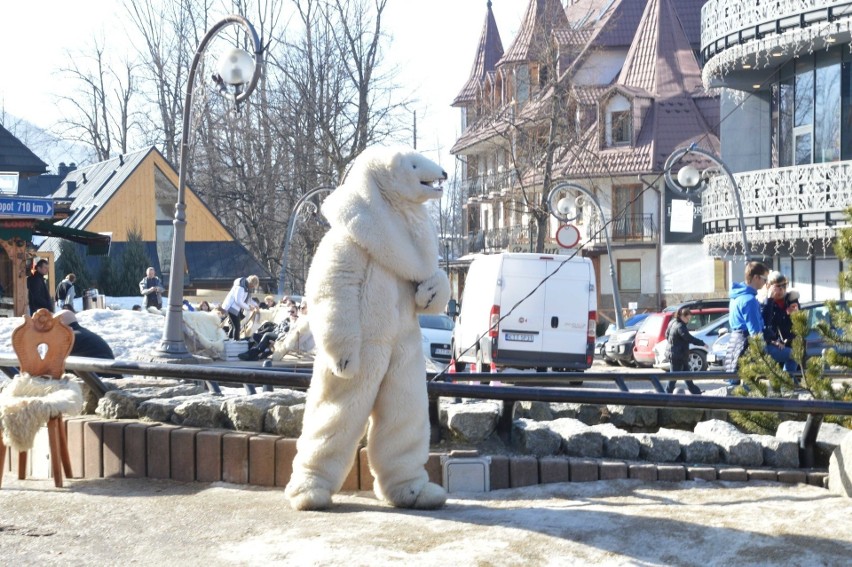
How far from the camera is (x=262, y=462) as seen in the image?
625 centimetres

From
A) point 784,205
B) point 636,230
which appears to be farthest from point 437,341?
point 636,230

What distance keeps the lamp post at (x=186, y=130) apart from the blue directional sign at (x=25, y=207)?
32.9ft

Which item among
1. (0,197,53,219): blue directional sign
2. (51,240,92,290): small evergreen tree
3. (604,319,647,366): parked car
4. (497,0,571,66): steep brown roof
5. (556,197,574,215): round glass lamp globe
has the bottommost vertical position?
(604,319,647,366): parked car

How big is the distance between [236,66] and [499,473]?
11.2 meters

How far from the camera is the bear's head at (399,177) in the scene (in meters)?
5.74

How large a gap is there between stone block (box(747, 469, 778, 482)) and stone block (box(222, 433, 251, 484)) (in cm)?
253

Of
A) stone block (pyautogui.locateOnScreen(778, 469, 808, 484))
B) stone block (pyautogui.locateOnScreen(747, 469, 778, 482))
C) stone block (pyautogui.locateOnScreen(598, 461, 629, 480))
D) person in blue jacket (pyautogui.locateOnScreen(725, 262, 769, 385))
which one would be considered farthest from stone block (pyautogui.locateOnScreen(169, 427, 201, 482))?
person in blue jacket (pyautogui.locateOnScreen(725, 262, 769, 385))

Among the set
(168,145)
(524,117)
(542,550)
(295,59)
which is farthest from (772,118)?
(168,145)

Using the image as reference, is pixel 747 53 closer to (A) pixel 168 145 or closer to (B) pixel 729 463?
(B) pixel 729 463

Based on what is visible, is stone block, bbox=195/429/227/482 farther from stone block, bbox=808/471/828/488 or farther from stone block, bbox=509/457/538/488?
stone block, bbox=808/471/828/488

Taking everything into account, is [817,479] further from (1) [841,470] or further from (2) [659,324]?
(2) [659,324]

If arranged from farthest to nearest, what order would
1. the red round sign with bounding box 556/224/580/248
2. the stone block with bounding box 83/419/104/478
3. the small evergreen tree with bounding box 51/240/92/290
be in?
the small evergreen tree with bounding box 51/240/92/290 → the red round sign with bounding box 556/224/580/248 → the stone block with bounding box 83/419/104/478

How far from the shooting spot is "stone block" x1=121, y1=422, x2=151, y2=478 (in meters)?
6.61

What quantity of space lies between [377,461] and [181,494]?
1.10 metres
